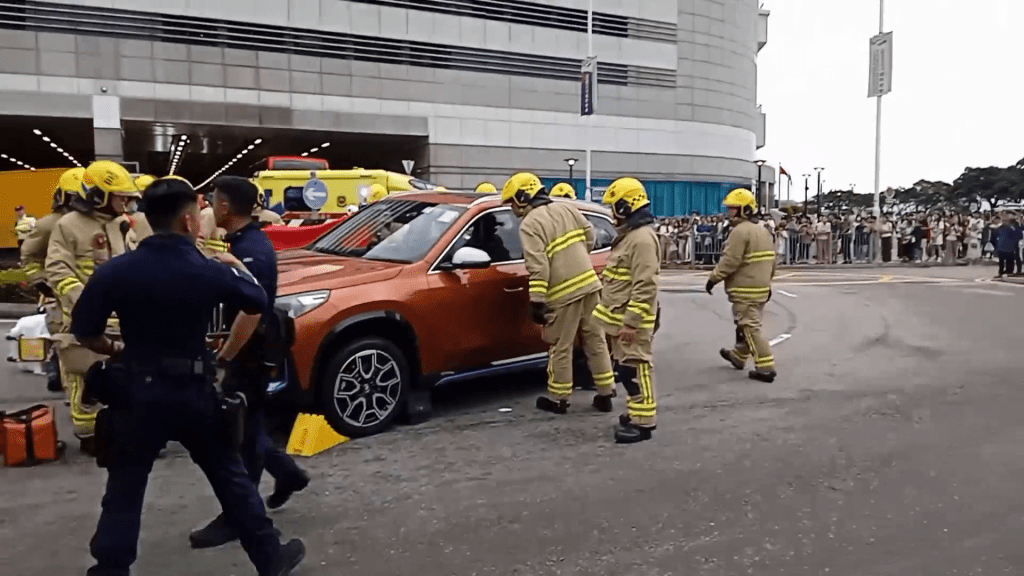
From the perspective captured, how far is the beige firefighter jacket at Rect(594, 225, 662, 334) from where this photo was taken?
6020mm

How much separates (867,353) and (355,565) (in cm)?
776

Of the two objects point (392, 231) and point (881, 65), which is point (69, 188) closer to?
point (392, 231)

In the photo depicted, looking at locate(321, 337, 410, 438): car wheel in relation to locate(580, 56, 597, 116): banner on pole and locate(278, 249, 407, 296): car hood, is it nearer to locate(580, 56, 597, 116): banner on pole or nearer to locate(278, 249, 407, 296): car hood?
locate(278, 249, 407, 296): car hood

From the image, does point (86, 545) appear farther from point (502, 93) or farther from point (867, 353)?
point (502, 93)

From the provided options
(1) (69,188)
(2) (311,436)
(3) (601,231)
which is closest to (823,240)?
(3) (601,231)

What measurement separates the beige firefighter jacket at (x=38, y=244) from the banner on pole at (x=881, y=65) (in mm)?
29605

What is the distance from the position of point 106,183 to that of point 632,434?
3879 mm

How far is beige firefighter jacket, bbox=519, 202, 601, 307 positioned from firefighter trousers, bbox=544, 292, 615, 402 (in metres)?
0.12

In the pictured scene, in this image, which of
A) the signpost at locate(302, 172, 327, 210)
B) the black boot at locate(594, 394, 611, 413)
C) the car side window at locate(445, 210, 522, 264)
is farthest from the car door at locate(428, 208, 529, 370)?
the signpost at locate(302, 172, 327, 210)

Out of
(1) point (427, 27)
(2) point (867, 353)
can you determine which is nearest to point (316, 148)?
(1) point (427, 27)

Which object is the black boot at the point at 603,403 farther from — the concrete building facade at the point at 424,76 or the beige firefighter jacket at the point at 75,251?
the concrete building facade at the point at 424,76

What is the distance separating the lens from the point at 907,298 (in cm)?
1583

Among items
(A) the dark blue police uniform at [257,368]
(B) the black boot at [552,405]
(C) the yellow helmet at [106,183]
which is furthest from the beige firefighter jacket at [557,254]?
(C) the yellow helmet at [106,183]

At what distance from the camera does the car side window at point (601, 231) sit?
793 centimetres
